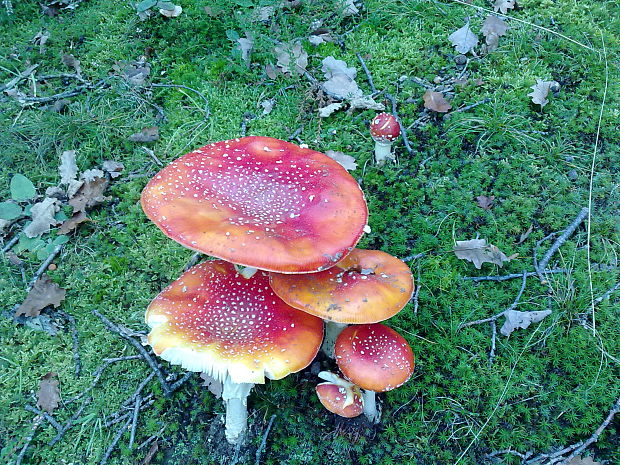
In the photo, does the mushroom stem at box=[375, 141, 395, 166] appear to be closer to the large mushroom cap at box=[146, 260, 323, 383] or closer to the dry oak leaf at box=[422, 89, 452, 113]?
the dry oak leaf at box=[422, 89, 452, 113]

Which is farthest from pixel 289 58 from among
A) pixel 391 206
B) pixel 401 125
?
pixel 391 206

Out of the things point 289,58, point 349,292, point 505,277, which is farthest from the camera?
point 289,58

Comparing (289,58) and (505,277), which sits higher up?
(289,58)

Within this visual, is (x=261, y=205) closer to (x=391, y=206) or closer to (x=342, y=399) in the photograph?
(x=342, y=399)

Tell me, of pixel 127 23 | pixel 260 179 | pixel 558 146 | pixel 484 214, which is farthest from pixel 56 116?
pixel 558 146

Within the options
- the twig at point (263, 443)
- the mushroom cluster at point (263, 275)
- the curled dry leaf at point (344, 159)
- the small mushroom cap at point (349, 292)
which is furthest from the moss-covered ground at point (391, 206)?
the small mushroom cap at point (349, 292)

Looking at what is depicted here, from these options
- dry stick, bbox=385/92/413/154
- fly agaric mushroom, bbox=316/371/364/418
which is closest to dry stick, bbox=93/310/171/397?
fly agaric mushroom, bbox=316/371/364/418

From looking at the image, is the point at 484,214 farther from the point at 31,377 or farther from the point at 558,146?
the point at 31,377

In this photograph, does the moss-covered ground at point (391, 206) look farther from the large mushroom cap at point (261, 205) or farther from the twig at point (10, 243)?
the large mushroom cap at point (261, 205)
